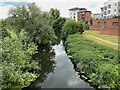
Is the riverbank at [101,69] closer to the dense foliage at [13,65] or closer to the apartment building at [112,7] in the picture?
the dense foliage at [13,65]

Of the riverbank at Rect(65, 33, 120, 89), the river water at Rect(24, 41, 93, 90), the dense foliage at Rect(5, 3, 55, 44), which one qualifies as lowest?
the river water at Rect(24, 41, 93, 90)

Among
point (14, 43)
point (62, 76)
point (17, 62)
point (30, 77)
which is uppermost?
point (14, 43)

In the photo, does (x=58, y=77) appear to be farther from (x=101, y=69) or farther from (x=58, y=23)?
(x=58, y=23)

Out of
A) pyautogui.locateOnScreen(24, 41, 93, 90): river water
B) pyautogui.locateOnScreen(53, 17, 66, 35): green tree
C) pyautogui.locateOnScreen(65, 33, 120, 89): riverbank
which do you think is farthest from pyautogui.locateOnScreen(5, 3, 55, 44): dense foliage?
pyautogui.locateOnScreen(53, 17, 66, 35): green tree

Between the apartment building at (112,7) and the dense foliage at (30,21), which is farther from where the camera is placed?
the apartment building at (112,7)

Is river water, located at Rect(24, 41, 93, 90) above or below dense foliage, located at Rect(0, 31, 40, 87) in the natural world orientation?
below

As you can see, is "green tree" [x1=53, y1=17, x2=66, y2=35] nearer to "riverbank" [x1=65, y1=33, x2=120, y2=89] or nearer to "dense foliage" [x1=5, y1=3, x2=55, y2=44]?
"dense foliage" [x1=5, y1=3, x2=55, y2=44]

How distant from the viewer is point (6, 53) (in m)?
14.2

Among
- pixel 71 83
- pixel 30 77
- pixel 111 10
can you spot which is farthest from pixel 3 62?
pixel 111 10

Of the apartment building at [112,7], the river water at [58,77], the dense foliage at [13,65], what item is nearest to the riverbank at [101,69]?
the river water at [58,77]

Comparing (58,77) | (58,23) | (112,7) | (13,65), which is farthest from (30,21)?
(112,7)

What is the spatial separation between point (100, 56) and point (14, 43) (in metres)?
7.12

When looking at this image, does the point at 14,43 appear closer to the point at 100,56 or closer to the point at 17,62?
the point at 17,62

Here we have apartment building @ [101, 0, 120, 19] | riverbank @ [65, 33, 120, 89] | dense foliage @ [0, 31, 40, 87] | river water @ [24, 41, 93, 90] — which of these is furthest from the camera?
apartment building @ [101, 0, 120, 19]
